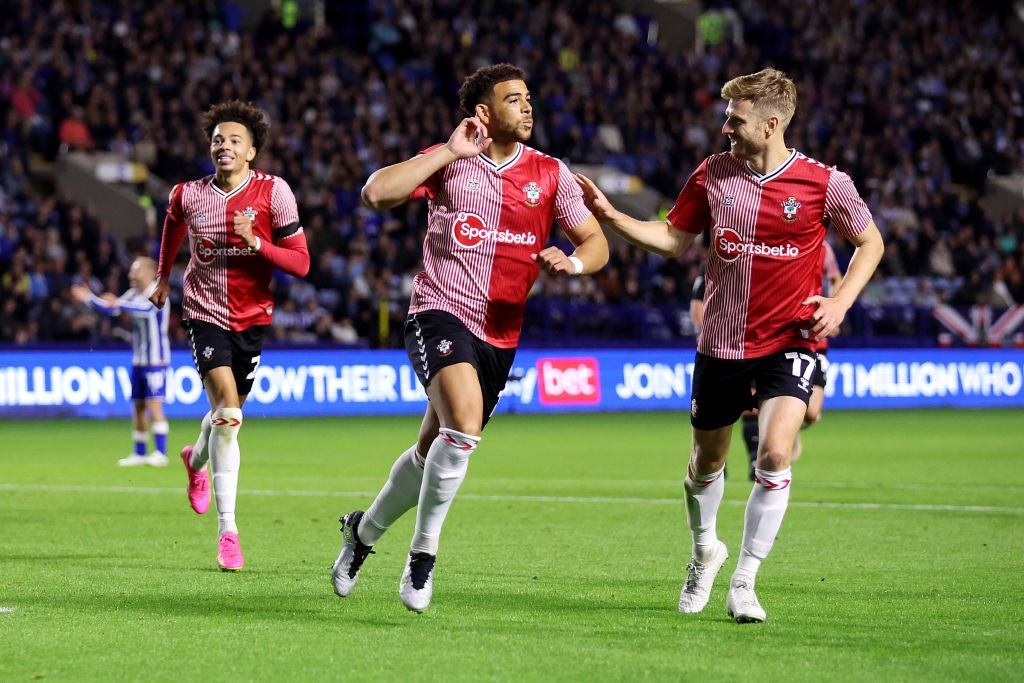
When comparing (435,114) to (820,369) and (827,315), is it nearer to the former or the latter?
(820,369)

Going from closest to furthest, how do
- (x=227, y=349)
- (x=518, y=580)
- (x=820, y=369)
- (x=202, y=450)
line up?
(x=518, y=580) < (x=227, y=349) < (x=202, y=450) < (x=820, y=369)

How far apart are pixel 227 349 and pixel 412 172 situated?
8.55 ft

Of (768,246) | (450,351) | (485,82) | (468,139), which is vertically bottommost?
(450,351)

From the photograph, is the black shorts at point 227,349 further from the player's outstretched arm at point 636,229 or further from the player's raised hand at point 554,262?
the player's raised hand at point 554,262

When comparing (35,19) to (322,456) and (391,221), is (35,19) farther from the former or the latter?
(322,456)

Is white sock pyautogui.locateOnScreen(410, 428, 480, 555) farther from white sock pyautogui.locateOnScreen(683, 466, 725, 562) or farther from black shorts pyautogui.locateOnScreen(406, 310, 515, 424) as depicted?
white sock pyautogui.locateOnScreen(683, 466, 725, 562)

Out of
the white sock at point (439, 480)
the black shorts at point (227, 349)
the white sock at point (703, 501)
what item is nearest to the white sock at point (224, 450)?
the black shorts at point (227, 349)

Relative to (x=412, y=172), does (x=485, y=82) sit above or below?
above

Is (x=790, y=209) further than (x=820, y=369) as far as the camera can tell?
No

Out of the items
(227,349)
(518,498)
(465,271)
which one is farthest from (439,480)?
(518,498)

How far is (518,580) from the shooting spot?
26.4ft

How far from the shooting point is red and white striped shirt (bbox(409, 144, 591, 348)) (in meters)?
7.12

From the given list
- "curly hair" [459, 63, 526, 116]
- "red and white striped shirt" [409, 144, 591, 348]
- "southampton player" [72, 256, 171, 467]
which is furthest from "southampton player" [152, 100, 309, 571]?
"southampton player" [72, 256, 171, 467]

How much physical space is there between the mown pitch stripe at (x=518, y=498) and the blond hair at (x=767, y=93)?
210 inches
